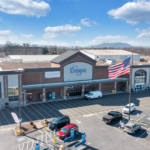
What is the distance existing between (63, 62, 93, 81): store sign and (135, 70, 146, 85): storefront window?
16.4m

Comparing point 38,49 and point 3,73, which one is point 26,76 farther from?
point 38,49

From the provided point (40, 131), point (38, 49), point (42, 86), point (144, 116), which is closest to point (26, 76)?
point (42, 86)

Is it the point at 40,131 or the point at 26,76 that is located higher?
the point at 26,76

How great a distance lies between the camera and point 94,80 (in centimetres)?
4506

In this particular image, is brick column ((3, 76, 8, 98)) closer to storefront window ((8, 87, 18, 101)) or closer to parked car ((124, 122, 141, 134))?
storefront window ((8, 87, 18, 101))

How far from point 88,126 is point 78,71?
19.4 m

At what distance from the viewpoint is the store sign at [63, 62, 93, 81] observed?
41.5 meters

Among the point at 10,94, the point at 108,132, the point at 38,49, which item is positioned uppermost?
the point at 38,49

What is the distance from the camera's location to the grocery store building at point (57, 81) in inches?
1325

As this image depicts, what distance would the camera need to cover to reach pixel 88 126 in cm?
2564

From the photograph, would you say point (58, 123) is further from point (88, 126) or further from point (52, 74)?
point (52, 74)

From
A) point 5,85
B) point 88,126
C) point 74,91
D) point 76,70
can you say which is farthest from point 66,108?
point 5,85

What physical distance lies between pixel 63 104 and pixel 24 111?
8.93m

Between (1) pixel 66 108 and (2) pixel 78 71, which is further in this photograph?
(2) pixel 78 71
